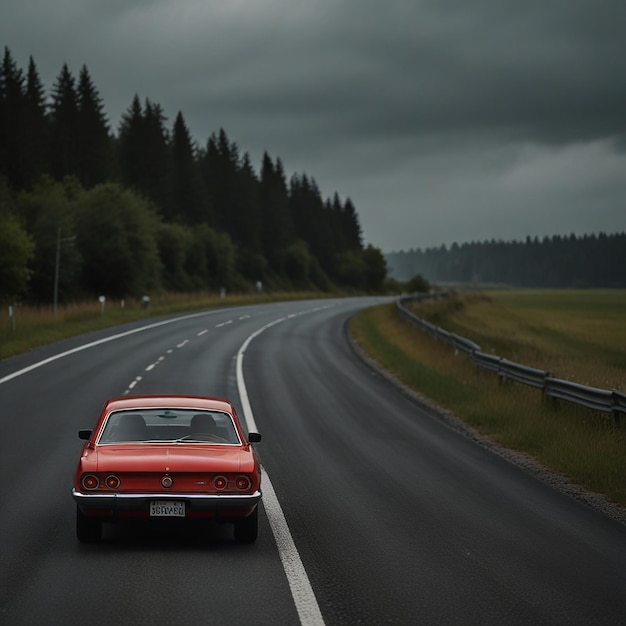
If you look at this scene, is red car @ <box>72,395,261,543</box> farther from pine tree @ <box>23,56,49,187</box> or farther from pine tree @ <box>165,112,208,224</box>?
pine tree @ <box>165,112,208,224</box>

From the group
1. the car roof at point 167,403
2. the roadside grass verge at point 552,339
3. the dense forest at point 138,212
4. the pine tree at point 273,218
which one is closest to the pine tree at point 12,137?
the dense forest at point 138,212

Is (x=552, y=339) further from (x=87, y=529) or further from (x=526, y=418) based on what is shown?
(x=87, y=529)

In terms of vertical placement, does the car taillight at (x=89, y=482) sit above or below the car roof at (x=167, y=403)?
below

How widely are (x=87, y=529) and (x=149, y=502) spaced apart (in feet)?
2.40

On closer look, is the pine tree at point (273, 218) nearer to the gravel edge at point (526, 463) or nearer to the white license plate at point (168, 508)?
the gravel edge at point (526, 463)

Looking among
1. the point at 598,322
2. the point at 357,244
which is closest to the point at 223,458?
the point at 598,322

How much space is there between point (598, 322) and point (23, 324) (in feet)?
134

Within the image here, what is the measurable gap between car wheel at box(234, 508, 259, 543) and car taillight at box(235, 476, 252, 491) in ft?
1.01

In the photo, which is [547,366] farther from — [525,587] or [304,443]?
[525,587]

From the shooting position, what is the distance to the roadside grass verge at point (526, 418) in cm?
1266

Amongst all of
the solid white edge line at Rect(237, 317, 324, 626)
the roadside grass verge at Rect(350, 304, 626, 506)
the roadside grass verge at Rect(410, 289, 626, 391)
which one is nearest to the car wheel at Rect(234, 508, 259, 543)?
the solid white edge line at Rect(237, 317, 324, 626)

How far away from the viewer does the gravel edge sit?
1074 centimetres

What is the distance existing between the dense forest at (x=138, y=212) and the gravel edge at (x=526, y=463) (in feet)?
112

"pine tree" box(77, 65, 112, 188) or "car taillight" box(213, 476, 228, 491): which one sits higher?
"pine tree" box(77, 65, 112, 188)
